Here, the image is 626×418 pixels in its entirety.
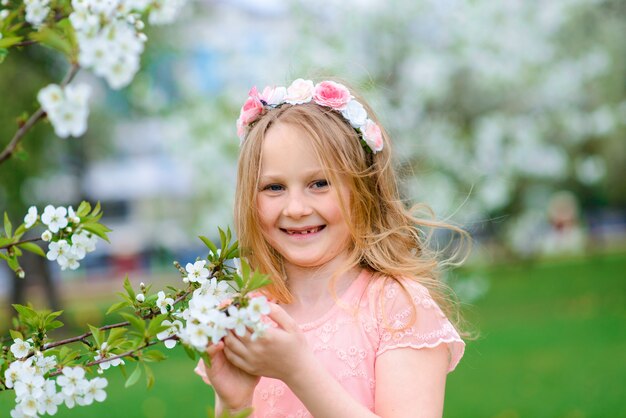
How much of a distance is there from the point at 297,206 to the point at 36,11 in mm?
980

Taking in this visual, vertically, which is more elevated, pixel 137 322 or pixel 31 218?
pixel 31 218

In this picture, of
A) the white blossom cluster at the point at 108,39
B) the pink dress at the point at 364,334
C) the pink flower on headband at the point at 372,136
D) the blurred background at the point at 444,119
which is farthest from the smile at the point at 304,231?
the blurred background at the point at 444,119

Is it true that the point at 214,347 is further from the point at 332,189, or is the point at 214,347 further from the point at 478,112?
the point at 478,112

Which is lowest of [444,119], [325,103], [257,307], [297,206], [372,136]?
[444,119]

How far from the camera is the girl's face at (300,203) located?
260cm

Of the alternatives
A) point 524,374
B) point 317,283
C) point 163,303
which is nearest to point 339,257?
point 317,283

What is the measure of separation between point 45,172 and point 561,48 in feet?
25.4

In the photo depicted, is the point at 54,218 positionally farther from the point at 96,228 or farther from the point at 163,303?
the point at 163,303

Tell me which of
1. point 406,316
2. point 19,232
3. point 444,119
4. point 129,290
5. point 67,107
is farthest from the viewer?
point 444,119

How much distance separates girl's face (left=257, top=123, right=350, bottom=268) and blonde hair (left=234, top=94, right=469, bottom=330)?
1.2 inches

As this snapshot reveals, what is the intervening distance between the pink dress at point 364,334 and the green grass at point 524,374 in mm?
1591

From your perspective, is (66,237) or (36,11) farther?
(66,237)

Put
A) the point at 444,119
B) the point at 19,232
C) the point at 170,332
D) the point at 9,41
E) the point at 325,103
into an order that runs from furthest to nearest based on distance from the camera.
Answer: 1. the point at 444,119
2. the point at 325,103
3. the point at 170,332
4. the point at 19,232
5. the point at 9,41

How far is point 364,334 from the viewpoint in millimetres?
2592
